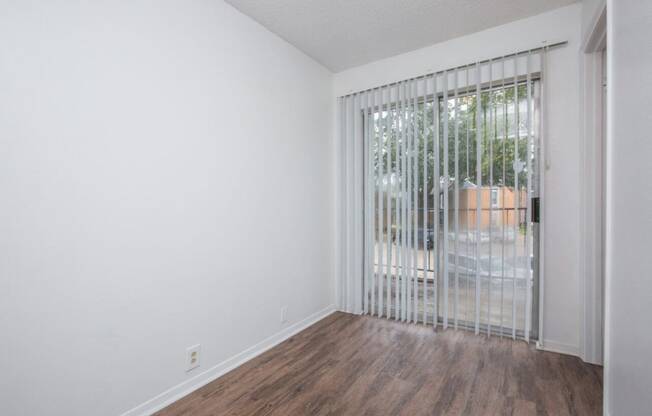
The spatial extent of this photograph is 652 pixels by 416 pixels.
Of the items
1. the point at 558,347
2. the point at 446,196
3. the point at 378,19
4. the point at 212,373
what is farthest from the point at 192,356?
the point at 378,19

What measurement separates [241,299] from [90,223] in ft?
3.74

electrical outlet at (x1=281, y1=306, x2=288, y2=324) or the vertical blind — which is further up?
the vertical blind

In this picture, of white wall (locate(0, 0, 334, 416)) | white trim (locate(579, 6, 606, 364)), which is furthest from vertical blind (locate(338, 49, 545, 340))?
white wall (locate(0, 0, 334, 416))

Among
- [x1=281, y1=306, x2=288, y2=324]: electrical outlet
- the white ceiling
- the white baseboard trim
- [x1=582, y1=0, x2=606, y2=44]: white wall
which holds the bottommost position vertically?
the white baseboard trim

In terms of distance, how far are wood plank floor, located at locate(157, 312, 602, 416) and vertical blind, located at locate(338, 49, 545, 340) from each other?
0.37m

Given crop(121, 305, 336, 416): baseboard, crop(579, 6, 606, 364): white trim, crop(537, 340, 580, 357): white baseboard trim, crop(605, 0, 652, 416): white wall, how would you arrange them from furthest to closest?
1. crop(537, 340, 580, 357): white baseboard trim
2. crop(579, 6, 606, 364): white trim
3. crop(121, 305, 336, 416): baseboard
4. crop(605, 0, 652, 416): white wall

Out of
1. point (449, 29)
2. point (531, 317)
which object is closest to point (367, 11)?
point (449, 29)

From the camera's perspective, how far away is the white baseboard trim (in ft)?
7.55

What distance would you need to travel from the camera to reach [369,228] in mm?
3223

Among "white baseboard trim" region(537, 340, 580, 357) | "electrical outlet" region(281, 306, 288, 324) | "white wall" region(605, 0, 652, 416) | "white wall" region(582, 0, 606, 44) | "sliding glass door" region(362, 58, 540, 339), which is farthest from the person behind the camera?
"electrical outlet" region(281, 306, 288, 324)

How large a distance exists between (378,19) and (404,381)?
8.68 ft

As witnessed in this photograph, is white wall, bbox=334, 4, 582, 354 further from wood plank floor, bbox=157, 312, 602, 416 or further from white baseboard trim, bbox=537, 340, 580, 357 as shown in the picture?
wood plank floor, bbox=157, 312, 602, 416

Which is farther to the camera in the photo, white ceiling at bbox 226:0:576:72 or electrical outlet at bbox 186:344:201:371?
white ceiling at bbox 226:0:576:72

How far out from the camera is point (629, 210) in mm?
1226
